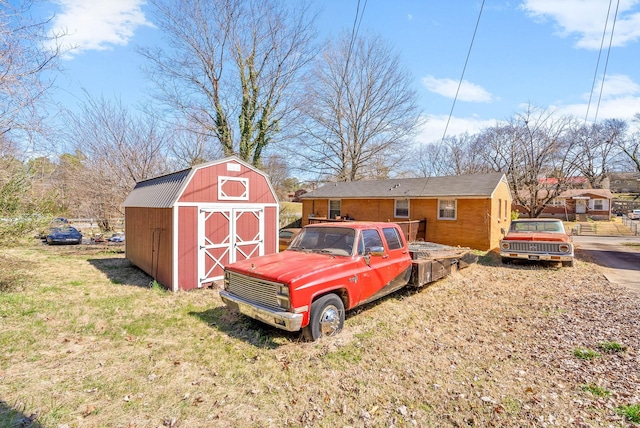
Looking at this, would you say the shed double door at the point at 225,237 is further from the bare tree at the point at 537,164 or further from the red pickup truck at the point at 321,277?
the bare tree at the point at 537,164

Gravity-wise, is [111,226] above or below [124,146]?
below

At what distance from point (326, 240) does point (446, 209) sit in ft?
42.3

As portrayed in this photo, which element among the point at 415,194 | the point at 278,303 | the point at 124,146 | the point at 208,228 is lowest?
the point at 278,303

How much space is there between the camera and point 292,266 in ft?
16.9

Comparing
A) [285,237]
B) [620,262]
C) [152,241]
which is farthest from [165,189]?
[620,262]

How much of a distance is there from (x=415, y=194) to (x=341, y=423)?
15963 millimetres

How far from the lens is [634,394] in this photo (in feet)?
12.0

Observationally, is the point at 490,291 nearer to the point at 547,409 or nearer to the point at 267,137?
the point at 547,409

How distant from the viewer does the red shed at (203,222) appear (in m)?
8.34

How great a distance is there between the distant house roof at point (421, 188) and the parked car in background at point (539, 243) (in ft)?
10.5

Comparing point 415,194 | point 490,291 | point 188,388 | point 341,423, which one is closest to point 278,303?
point 188,388

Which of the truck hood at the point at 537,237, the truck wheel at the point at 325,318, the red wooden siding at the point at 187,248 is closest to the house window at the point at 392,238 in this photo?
the truck wheel at the point at 325,318

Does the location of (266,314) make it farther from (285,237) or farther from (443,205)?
(443,205)

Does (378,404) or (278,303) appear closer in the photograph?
(378,404)
